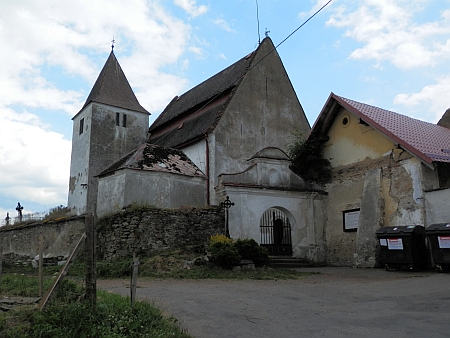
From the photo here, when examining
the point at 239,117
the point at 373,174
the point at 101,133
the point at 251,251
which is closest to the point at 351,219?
the point at 373,174

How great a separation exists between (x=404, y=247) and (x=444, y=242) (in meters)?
1.48

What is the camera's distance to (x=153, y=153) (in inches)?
783

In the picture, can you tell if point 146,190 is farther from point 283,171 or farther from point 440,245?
point 440,245

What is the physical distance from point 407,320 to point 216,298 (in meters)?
3.76

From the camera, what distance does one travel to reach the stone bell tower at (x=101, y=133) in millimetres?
28453

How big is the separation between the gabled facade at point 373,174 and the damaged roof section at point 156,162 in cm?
677

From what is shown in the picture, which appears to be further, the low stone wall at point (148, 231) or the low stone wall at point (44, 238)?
the low stone wall at point (44, 238)

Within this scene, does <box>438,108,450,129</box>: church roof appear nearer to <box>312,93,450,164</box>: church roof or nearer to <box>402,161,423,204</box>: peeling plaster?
<box>312,93,450,164</box>: church roof

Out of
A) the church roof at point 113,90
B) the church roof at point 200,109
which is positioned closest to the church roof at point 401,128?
the church roof at point 200,109

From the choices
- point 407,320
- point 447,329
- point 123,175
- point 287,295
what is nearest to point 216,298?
point 287,295

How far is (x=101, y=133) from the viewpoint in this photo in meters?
29.1

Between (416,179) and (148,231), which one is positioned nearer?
(148,231)

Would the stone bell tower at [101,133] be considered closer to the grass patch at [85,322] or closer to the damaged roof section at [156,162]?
the damaged roof section at [156,162]

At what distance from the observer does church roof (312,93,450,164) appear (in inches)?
618
